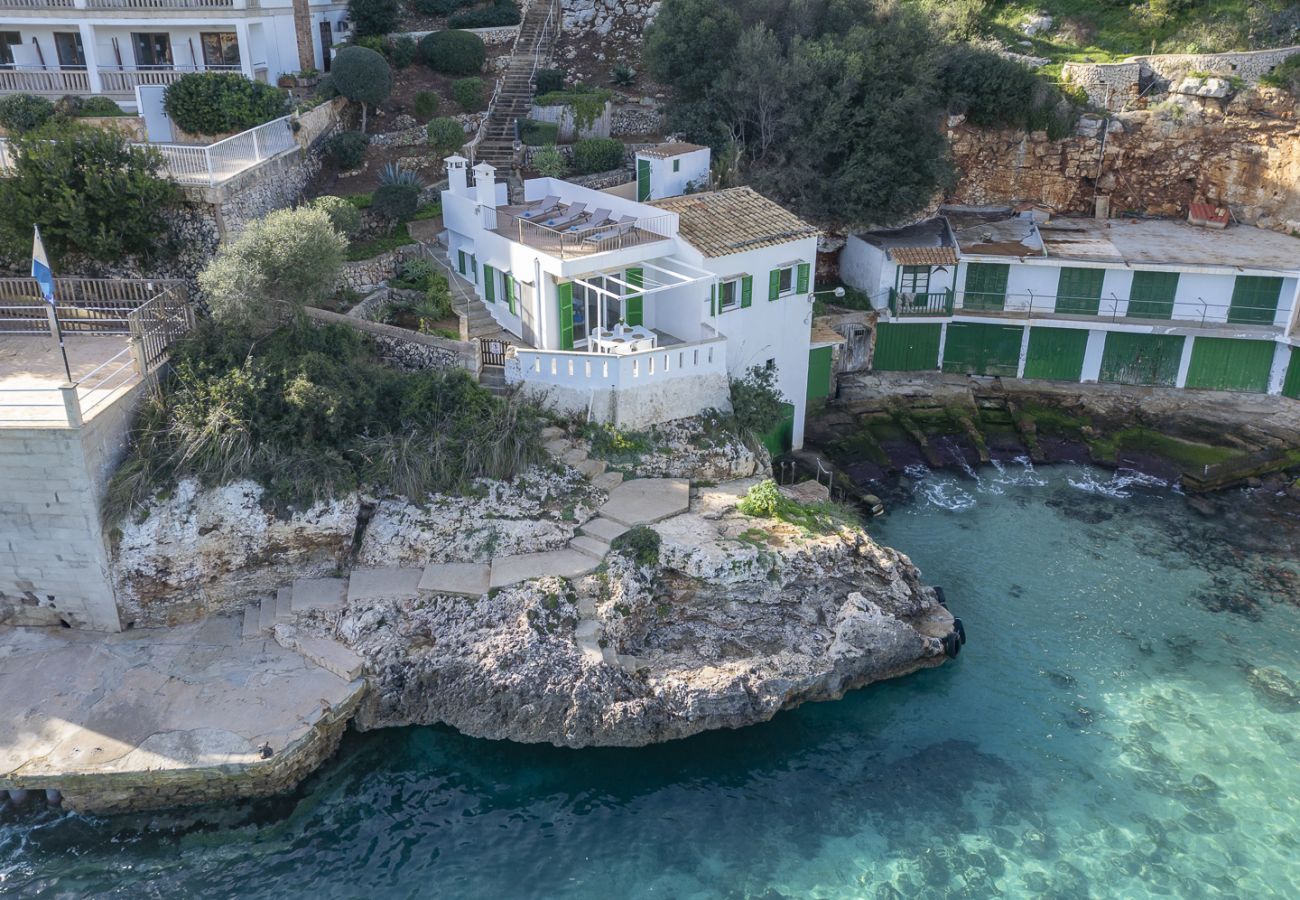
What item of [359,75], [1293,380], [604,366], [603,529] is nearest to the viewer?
[603,529]

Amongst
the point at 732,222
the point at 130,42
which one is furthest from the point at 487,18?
the point at 732,222

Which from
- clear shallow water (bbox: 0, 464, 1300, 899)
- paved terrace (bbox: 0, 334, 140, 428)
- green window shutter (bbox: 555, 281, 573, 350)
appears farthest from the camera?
green window shutter (bbox: 555, 281, 573, 350)

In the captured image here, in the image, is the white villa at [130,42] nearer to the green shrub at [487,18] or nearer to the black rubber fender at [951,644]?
the green shrub at [487,18]

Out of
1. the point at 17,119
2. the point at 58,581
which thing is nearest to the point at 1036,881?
the point at 58,581

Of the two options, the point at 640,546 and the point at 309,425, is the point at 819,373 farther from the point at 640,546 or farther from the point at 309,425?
the point at 309,425

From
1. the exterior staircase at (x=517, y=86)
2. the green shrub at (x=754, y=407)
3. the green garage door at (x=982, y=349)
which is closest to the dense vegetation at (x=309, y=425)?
the green shrub at (x=754, y=407)

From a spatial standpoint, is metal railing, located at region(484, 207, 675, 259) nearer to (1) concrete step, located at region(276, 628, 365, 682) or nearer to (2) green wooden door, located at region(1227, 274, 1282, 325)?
(1) concrete step, located at region(276, 628, 365, 682)

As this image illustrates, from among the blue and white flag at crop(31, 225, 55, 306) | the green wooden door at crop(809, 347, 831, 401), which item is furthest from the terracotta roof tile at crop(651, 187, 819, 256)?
the blue and white flag at crop(31, 225, 55, 306)
